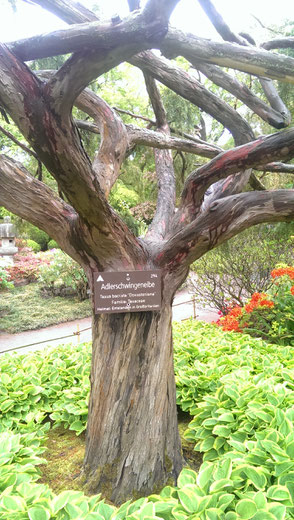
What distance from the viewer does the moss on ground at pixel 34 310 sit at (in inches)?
402

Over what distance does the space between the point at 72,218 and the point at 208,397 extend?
6.13 feet

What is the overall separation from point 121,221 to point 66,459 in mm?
2061

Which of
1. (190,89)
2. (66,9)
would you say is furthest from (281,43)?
(66,9)

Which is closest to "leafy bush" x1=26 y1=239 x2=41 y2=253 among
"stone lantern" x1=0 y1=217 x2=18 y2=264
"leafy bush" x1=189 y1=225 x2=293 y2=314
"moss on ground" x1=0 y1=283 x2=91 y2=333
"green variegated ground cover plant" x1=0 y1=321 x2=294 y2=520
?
"stone lantern" x1=0 y1=217 x2=18 y2=264

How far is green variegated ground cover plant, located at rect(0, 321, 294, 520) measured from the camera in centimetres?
186

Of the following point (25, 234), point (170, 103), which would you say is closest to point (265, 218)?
point (170, 103)

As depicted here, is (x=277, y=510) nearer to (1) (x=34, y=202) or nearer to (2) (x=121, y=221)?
(2) (x=121, y=221)

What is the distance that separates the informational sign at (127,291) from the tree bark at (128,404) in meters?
0.12

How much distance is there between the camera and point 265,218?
246 cm

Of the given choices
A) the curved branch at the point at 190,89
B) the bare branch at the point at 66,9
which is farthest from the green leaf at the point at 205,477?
the bare branch at the point at 66,9

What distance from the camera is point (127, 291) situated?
248 cm

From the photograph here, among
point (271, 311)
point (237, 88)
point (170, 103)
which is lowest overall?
point (271, 311)

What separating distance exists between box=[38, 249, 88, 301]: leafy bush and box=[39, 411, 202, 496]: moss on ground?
842cm

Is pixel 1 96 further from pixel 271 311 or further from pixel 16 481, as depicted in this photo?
pixel 271 311
